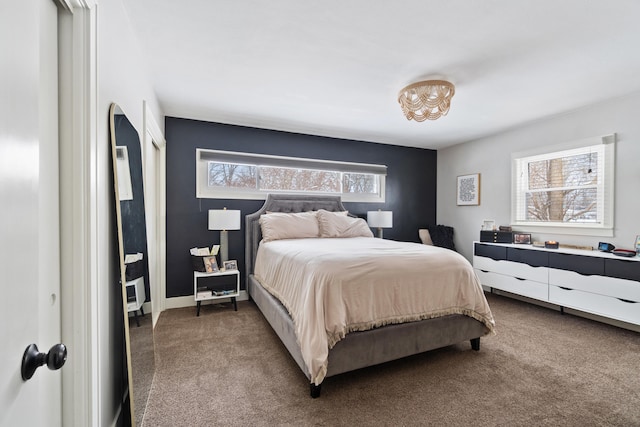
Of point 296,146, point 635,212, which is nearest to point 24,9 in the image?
point 296,146

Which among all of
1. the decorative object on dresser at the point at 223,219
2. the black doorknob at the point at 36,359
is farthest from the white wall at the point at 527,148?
the black doorknob at the point at 36,359

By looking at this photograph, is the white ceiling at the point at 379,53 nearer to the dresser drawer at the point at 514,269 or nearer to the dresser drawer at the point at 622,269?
the dresser drawer at the point at 622,269

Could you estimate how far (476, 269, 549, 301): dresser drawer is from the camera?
342cm

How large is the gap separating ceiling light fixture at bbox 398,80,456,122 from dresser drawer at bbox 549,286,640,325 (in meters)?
2.46

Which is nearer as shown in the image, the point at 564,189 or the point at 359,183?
the point at 564,189

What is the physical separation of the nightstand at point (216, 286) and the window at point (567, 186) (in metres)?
3.92

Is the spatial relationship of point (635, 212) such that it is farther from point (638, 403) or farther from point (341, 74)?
point (341, 74)

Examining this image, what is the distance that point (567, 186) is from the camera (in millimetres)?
3592

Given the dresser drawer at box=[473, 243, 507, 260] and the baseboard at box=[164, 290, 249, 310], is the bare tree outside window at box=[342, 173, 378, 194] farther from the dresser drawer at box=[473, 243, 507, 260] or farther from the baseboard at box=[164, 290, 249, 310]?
the baseboard at box=[164, 290, 249, 310]

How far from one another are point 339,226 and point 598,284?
2788 millimetres

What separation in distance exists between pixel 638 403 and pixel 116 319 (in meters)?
3.12

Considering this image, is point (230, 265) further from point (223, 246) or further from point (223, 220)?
point (223, 220)

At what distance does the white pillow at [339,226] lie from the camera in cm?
380

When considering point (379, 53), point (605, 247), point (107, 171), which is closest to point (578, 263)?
point (605, 247)
